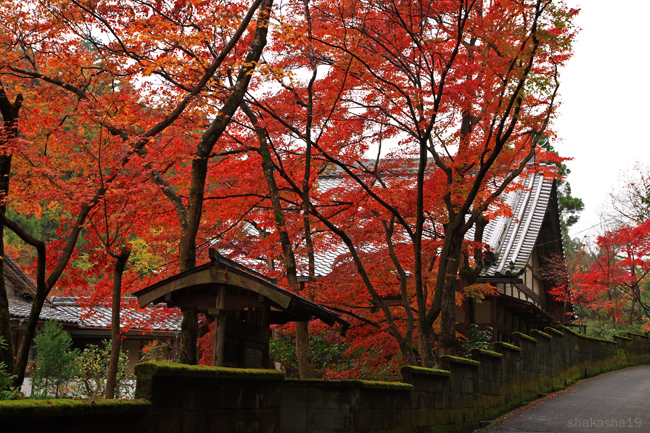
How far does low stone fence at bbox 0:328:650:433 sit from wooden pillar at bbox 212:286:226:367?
1187 mm

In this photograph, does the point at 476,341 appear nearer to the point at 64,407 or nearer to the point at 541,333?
the point at 541,333

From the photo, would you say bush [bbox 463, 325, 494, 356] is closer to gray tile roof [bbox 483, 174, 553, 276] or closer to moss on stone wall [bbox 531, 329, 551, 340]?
moss on stone wall [bbox 531, 329, 551, 340]

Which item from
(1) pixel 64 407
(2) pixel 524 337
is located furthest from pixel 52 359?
(2) pixel 524 337

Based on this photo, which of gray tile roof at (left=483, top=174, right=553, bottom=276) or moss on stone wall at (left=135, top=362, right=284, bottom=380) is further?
gray tile roof at (left=483, top=174, right=553, bottom=276)

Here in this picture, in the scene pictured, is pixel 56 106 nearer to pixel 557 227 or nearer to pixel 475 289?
pixel 475 289

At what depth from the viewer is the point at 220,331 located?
8781 millimetres

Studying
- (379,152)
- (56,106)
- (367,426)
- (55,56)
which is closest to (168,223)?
(56,106)

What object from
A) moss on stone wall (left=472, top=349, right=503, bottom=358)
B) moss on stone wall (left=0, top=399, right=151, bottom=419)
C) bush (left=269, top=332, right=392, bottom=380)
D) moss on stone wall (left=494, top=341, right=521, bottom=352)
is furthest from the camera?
bush (left=269, top=332, right=392, bottom=380)

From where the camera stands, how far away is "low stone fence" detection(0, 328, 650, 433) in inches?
223

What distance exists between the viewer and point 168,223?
47.5ft

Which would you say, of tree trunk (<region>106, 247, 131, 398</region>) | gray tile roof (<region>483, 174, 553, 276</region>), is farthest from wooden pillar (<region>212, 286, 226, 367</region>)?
gray tile roof (<region>483, 174, 553, 276</region>)

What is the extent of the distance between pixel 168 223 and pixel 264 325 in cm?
612

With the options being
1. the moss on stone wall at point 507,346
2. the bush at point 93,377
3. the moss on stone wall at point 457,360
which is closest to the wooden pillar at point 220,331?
the moss on stone wall at point 457,360

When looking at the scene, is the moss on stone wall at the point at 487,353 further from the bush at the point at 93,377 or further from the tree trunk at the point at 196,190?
the bush at the point at 93,377
